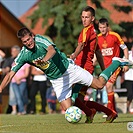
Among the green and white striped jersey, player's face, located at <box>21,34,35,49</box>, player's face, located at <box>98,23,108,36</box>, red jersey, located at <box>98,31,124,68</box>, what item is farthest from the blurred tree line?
player's face, located at <box>21,34,35,49</box>

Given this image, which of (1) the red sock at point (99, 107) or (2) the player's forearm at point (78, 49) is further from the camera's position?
(1) the red sock at point (99, 107)

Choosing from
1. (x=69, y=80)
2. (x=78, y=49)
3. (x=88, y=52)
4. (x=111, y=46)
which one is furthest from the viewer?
(x=111, y=46)

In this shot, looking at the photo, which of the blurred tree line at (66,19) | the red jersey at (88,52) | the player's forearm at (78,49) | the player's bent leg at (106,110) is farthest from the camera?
the blurred tree line at (66,19)

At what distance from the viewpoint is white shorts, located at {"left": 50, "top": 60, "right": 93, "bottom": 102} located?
40.0 ft

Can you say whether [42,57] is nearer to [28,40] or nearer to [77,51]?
[28,40]

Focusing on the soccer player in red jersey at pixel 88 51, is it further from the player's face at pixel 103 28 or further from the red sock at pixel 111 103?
the player's face at pixel 103 28

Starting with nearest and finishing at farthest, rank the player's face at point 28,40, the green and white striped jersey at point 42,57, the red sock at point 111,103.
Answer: the player's face at point 28,40
the green and white striped jersey at point 42,57
the red sock at point 111,103

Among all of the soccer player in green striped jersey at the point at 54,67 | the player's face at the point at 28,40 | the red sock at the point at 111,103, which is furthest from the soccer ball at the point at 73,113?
the red sock at the point at 111,103

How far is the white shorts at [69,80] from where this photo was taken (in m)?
12.2

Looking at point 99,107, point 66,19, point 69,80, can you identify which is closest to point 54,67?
point 69,80

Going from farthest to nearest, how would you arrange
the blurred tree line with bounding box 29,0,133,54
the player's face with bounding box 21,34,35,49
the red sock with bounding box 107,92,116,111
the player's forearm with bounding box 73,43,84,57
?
1. the blurred tree line with bounding box 29,0,133,54
2. the red sock with bounding box 107,92,116,111
3. the player's forearm with bounding box 73,43,84,57
4. the player's face with bounding box 21,34,35,49

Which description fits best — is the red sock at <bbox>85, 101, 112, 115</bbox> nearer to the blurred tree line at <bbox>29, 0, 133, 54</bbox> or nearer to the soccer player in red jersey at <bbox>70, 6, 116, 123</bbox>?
the soccer player in red jersey at <bbox>70, 6, 116, 123</bbox>

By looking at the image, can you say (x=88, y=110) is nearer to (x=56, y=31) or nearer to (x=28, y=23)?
(x=56, y=31)

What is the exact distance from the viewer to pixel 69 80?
12258mm
